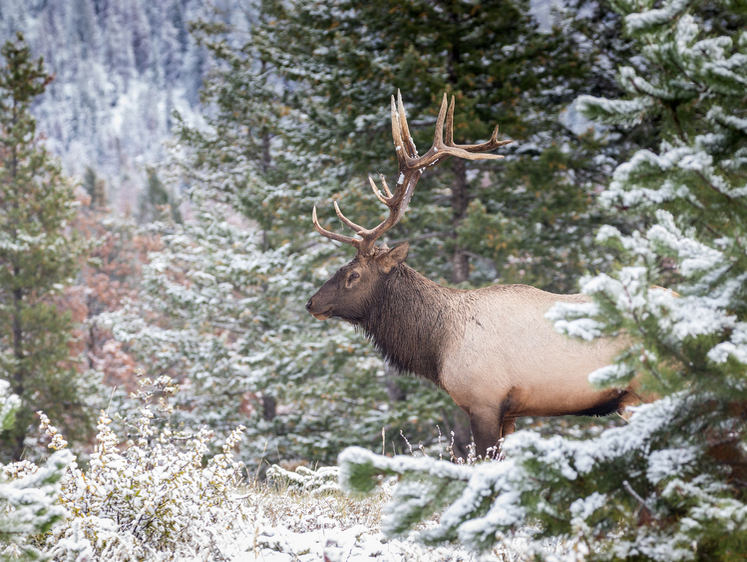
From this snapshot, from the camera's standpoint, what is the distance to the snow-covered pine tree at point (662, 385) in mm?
1455

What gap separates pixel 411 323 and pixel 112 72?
16089 cm

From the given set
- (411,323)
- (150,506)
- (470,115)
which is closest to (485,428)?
(411,323)

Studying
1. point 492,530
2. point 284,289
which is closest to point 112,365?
point 284,289

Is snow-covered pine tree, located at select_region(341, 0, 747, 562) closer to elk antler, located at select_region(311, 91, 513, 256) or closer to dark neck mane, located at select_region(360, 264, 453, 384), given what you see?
dark neck mane, located at select_region(360, 264, 453, 384)

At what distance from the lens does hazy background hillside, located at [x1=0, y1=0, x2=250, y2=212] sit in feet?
387

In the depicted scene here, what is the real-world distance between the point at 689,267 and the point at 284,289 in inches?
336

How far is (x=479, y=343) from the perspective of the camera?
3977 millimetres

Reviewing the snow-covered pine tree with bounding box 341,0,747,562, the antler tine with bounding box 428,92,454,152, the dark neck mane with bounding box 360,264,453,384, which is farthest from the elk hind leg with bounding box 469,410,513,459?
the antler tine with bounding box 428,92,454,152

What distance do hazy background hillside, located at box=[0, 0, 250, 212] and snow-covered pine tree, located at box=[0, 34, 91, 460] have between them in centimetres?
9461

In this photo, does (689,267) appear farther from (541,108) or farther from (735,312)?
(541,108)

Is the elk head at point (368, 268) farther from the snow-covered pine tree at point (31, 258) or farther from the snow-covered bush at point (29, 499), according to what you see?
the snow-covered pine tree at point (31, 258)

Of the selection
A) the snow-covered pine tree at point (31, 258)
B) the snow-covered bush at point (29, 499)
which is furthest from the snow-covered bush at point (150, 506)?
the snow-covered pine tree at point (31, 258)

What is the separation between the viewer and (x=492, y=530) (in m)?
1.43

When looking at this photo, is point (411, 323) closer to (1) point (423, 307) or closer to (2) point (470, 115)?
(1) point (423, 307)
